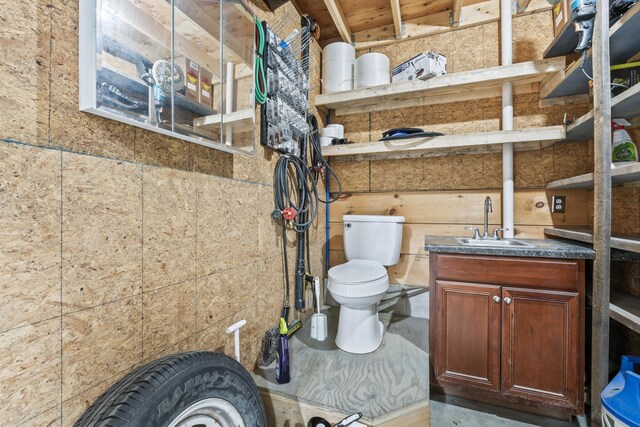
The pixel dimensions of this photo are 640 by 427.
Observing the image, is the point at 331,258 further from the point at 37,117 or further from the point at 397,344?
the point at 37,117

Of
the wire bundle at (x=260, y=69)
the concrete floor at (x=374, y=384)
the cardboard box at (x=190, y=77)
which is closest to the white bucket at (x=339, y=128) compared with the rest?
the wire bundle at (x=260, y=69)

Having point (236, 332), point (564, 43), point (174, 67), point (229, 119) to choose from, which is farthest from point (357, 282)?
point (564, 43)

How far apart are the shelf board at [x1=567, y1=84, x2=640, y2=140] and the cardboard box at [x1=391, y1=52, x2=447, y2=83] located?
0.94 m

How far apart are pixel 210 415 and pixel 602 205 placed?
6.50 feet

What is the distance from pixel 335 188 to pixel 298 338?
1380 mm

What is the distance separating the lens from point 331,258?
2641 mm

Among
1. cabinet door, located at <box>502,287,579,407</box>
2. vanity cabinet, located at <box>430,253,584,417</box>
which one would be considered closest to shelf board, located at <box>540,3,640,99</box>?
vanity cabinet, located at <box>430,253,584,417</box>

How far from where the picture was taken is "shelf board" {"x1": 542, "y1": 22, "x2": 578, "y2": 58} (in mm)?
1564

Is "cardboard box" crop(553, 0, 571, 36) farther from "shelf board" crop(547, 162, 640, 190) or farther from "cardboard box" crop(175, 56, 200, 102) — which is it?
"cardboard box" crop(175, 56, 200, 102)

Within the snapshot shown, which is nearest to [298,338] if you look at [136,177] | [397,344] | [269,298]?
[269,298]

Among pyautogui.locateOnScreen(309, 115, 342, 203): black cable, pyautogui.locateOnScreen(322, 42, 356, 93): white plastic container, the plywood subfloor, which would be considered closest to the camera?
the plywood subfloor

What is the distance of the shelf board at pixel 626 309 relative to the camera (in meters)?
1.20

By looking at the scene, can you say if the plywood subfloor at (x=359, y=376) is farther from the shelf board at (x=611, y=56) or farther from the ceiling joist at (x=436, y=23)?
the ceiling joist at (x=436, y=23)

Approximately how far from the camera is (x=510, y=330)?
148 centimetres
